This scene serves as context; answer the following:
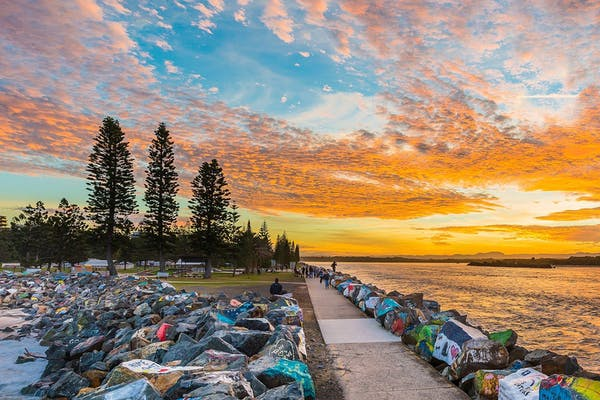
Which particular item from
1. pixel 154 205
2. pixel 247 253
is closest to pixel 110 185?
pixel 154 205

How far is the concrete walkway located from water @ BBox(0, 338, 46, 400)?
7698 millimetres

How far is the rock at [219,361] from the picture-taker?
6.46 metres

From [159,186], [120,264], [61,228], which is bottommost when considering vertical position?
[120,264]

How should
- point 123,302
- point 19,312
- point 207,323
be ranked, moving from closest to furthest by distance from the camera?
1. point 207,323
2. point 123,302
3. point 19,312

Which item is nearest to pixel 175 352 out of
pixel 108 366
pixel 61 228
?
pixel 108 366

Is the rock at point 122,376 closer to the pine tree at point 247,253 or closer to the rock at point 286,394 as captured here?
the rock at point 286,394

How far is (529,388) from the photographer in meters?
5.76

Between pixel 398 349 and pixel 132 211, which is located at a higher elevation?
pixel 132 211

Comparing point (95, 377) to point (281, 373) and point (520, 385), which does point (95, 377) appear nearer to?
point (281, 373)

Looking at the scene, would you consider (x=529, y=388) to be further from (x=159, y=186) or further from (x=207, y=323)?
(x=159, y=186)

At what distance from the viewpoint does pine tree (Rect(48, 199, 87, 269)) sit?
59.8 meters

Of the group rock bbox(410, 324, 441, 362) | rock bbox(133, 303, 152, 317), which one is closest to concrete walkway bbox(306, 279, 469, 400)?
rock bbox(410, 324, 441, 362)

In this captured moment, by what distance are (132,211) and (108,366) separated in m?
33.0

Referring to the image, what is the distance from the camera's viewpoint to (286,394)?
5.10m
